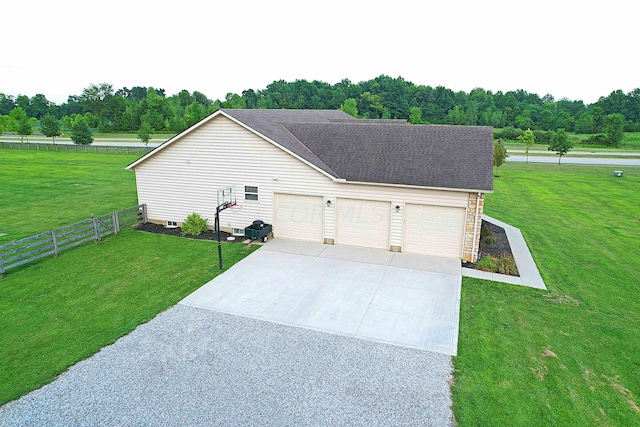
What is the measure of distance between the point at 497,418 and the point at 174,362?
6.49 m

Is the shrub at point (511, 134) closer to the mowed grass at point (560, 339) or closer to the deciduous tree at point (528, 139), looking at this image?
the deciduous tree at point (528, 139)

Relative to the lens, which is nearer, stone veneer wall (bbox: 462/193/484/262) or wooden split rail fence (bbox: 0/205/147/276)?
wooden split rail fence (bbox: 0/205/147/276)

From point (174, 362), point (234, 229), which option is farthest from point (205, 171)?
point (174, 362)

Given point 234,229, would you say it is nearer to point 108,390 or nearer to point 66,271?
point 66,271

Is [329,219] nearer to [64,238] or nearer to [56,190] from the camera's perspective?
[64,238]

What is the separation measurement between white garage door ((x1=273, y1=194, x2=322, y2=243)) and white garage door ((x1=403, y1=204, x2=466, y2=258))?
3638mm

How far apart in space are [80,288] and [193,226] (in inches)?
224

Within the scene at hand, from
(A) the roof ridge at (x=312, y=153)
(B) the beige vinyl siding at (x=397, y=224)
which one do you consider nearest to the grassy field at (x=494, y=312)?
(B) the beige vinyl siding at (x=397, y=224)

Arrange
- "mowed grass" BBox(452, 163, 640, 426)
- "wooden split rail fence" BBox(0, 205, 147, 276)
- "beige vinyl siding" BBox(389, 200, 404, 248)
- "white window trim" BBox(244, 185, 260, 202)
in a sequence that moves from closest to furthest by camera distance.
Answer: "mowed grass" BBox(452, 163, 640, 426) → "wooden split rail fence" BBox(0, 205, 147, 276) → "beige vinyl siding" BBox(389, 200, 404, 248) → "white window trim" BBox(244, 185, 260, 202)

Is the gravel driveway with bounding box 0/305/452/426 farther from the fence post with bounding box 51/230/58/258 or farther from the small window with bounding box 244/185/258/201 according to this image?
the small window with bounding box 244/185/258/201

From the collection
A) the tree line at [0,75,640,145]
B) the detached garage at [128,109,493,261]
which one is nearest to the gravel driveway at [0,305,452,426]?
the detached garage at [128,109,493,261]

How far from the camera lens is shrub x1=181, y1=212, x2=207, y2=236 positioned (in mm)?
16906

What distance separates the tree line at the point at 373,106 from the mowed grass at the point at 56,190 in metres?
31.5

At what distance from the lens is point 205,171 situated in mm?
17016
